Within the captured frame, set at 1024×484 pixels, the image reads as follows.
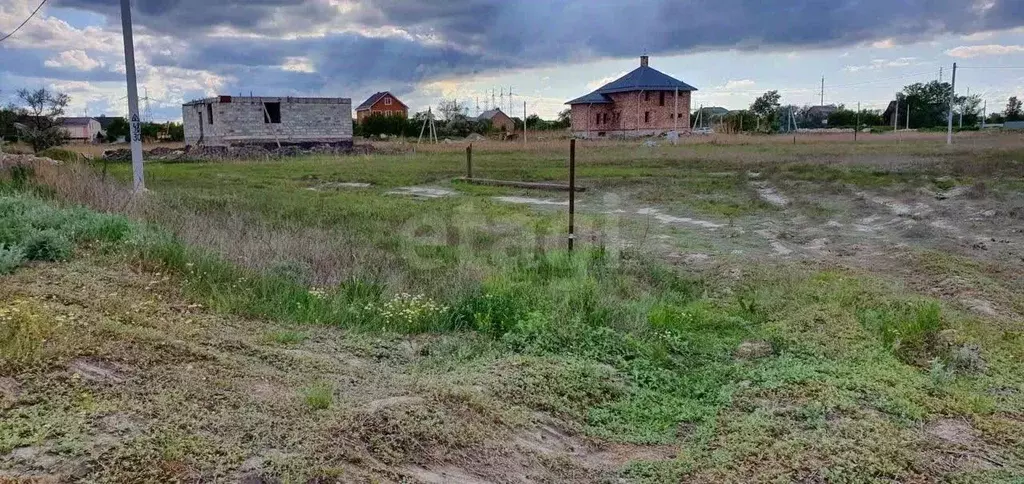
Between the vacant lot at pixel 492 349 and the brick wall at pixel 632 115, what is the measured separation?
38271 millimetres

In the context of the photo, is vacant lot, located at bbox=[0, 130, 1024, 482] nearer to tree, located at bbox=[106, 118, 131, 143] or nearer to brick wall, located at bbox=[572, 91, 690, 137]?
brick wall, located at bbox=[572, 91, 690, 137]

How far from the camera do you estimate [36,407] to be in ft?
8.98

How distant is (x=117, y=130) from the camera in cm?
4931

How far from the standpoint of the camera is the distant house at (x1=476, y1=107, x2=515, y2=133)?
182ft

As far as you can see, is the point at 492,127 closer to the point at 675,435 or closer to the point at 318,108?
the point at 318,108

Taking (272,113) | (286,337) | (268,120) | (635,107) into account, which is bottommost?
(286,337)

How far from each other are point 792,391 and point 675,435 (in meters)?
0.85

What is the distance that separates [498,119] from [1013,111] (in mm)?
42465

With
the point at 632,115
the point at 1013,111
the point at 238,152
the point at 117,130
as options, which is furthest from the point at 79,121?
the point at 1013,111

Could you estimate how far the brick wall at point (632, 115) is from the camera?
47.0 meters

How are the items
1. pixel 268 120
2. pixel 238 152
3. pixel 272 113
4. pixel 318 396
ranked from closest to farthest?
1. pixel 318 396
2. pixel 238 152
3. pixel 268 120
4. pixel 272 113

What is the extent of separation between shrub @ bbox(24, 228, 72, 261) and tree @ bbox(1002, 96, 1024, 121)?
2634 inches

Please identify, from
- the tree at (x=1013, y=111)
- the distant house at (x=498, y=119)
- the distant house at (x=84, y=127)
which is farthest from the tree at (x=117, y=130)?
the tree at (x=1013, y=111)

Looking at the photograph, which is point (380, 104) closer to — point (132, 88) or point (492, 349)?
point (132, 88)
